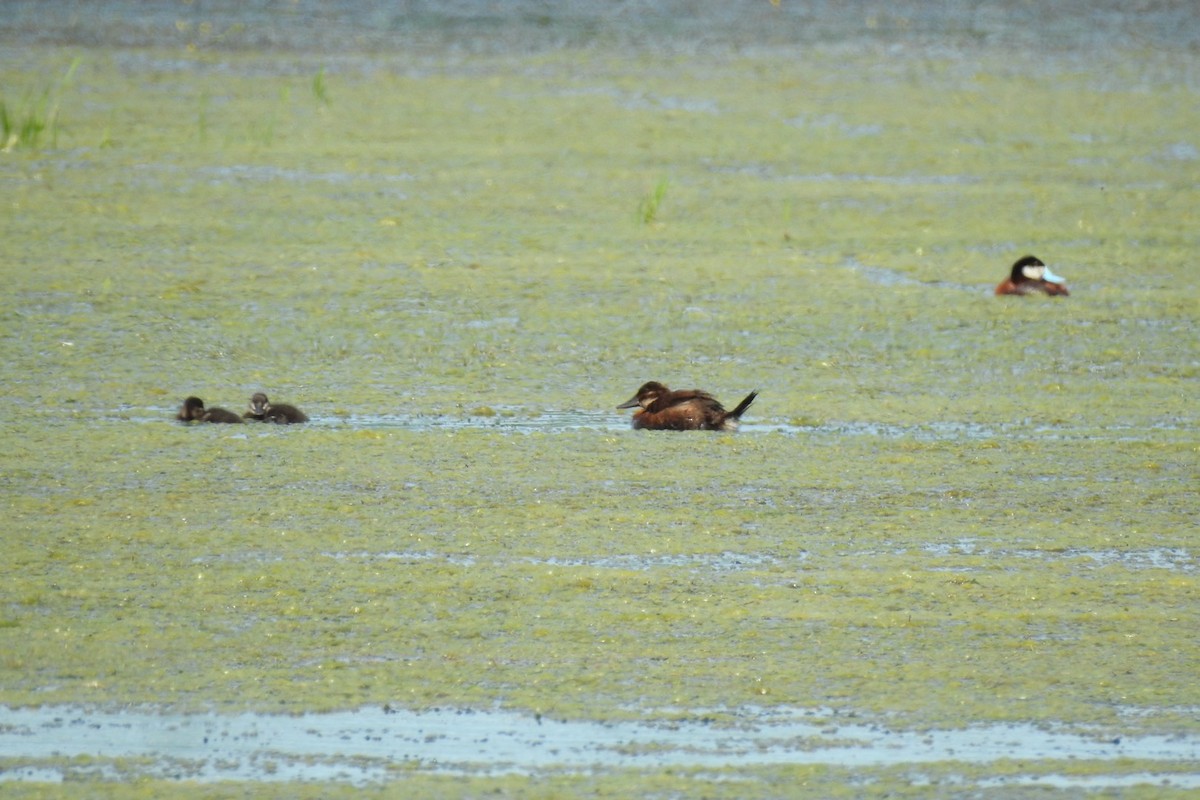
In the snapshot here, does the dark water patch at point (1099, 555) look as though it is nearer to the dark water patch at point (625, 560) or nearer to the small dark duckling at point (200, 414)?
the dark water patch at point (625, 560)

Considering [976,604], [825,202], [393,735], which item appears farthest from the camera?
[825,202]

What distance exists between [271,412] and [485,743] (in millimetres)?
2733

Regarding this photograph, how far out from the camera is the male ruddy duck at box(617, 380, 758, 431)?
6.57 m

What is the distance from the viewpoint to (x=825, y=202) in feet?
34.0

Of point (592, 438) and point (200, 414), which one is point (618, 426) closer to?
point (592, 438)

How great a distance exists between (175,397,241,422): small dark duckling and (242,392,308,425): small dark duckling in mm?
68

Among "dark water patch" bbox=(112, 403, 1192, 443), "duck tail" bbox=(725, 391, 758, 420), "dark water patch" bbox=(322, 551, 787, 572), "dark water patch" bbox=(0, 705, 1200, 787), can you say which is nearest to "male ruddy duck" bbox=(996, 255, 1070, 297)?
"dark water patch" bbox=(112, 403, 1192, 443)

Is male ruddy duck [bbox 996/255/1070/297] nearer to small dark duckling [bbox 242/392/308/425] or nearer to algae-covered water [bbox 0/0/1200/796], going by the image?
algae-covered water [bbox 0/0/1200/796]

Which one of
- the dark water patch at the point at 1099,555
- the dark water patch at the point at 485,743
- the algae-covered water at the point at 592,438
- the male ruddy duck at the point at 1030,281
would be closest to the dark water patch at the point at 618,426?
the algae-covered water at the point at 592,438

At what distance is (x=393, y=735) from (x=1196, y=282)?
5.88m

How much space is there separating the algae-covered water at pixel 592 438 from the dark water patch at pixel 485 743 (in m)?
0.01

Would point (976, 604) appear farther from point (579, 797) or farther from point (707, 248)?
point (707, 248)

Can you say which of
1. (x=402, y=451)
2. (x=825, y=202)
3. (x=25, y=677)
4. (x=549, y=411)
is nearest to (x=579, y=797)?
(x=25, y=677)

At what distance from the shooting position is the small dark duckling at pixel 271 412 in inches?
255
